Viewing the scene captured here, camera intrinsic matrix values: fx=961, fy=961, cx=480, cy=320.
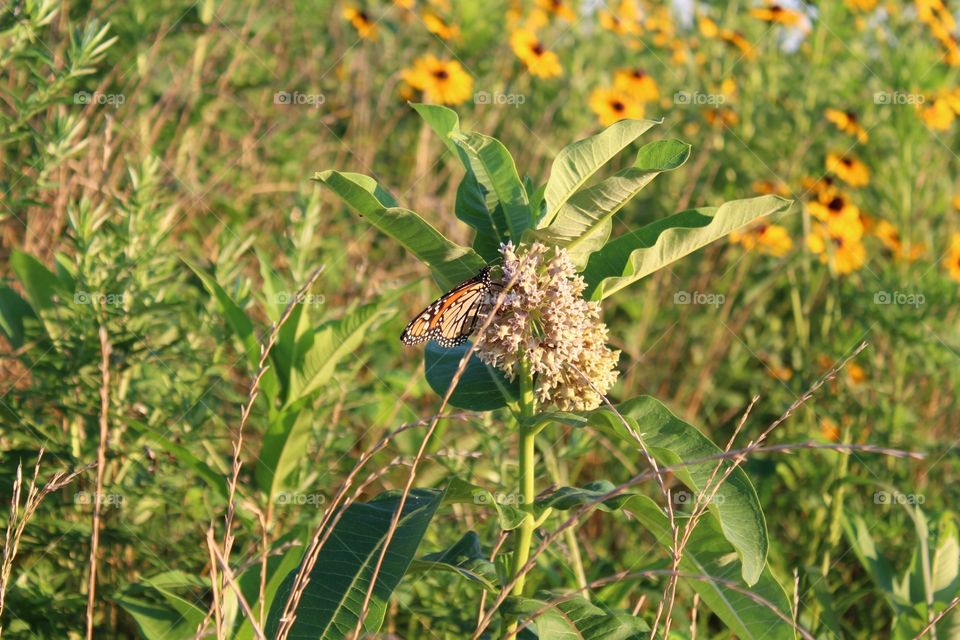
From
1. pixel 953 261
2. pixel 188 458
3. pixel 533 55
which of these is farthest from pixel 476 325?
pixel 533 55

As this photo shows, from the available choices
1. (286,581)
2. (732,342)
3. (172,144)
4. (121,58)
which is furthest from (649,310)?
(286,581)

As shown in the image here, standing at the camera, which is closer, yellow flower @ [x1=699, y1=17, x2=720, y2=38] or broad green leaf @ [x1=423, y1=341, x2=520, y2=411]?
broad green leaf @ [x1=423, y1=341, x2=520, y2=411]

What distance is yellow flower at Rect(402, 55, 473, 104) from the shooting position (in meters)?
4.30

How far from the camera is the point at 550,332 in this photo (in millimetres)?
1556

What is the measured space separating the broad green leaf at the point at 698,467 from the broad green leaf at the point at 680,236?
8.3 inches

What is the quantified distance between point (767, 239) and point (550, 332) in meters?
2.57

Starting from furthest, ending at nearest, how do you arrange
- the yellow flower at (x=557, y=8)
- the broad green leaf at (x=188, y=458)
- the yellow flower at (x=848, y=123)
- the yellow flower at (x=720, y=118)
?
1. the yellow flower at (x=557, y=8)
2. the yellow flower at (x=720, y=118)
3. the yellow flower at (x=848, y=123)
4. the broad green leaf at (x=188, y=458)

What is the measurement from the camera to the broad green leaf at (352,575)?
153cm

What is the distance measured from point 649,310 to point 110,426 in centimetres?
225

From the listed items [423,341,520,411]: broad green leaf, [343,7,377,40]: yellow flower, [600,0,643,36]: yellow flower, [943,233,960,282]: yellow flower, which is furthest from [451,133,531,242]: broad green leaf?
[600,0,643,36]: yellow flower

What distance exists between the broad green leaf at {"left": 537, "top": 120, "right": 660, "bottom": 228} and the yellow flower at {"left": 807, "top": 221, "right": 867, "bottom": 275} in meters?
2.23

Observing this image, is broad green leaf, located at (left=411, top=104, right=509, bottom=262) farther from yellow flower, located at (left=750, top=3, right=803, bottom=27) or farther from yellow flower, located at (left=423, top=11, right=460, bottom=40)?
yellow flower, located at (left=750, top=3, right=803, bottom=27)

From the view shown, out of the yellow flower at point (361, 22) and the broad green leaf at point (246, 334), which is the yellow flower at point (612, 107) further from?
the broad green leaf at point (246, 334)

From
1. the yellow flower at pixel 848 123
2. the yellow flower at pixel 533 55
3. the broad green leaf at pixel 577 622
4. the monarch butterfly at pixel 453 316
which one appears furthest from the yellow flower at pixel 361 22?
the broad green leaf at pixel 577 622
